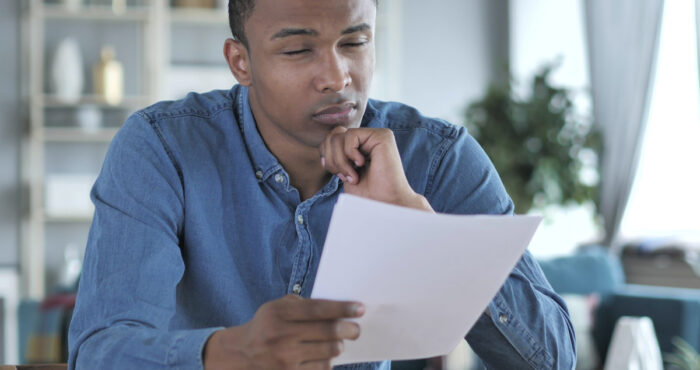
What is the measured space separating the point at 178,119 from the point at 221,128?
0.07 m

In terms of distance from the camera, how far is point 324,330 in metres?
0.83

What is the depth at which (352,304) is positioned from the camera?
836mm

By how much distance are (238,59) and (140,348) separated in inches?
21.3

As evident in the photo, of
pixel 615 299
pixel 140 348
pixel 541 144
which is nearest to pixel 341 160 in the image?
pixel 140 348

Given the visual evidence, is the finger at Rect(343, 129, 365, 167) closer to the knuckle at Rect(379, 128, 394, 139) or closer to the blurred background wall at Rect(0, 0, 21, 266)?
the knuckle at Rect(379, 128, 394, 139)

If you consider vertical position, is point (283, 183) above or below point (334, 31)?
below

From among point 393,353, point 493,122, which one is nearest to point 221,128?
point 393,353

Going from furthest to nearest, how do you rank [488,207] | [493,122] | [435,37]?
[435,37]
[493,122]
[488,207]

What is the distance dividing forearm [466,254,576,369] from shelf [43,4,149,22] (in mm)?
4687

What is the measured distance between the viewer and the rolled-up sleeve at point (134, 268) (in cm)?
96

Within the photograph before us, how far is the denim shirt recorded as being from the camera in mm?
1061

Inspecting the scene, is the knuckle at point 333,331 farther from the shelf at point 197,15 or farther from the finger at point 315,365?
the shelf at point 197,15

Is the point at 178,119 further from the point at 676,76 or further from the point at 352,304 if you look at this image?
the point at 676,76

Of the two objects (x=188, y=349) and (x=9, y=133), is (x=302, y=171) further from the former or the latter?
(x=9, y=133)
